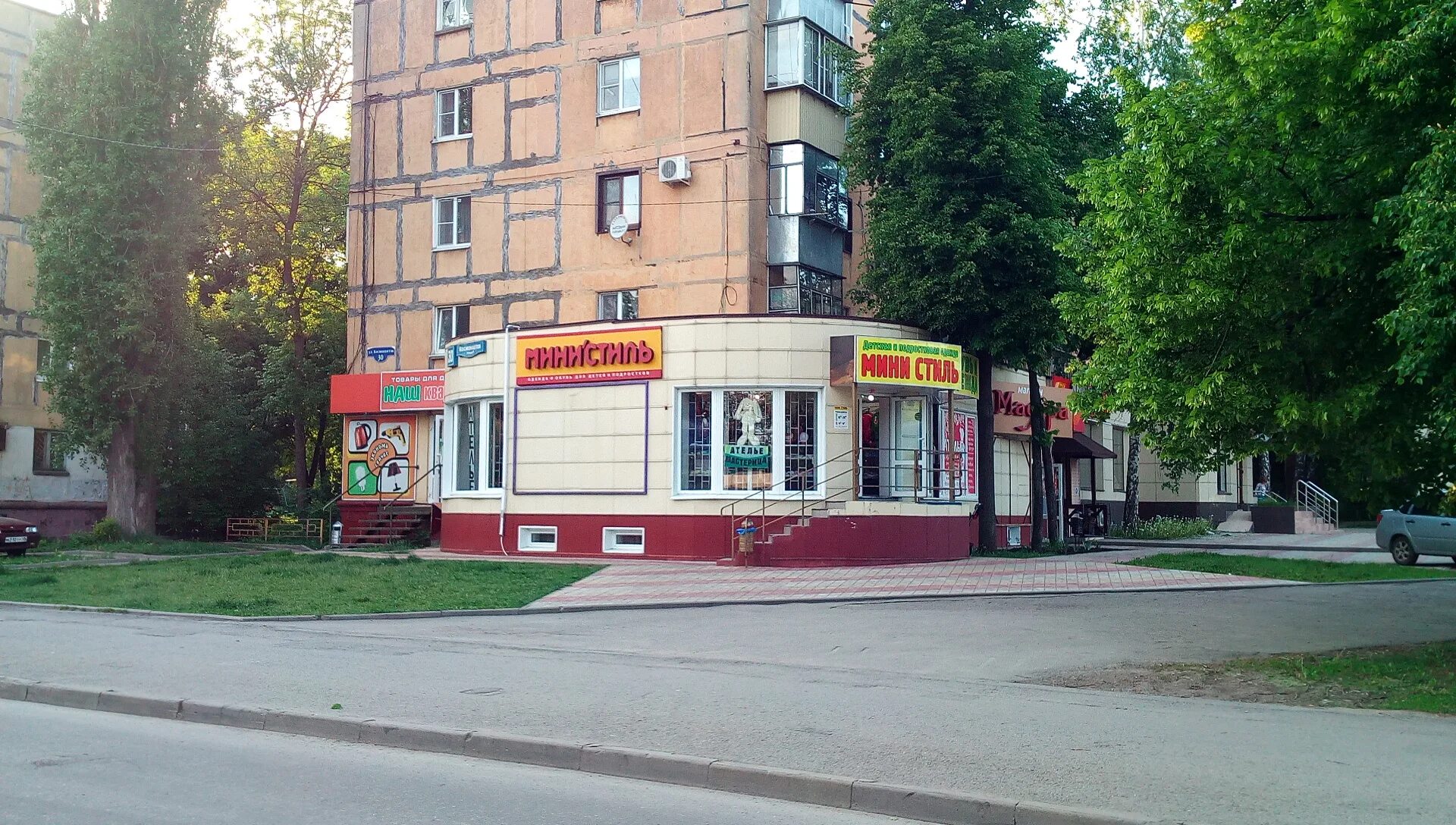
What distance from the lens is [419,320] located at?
34125 millimetres

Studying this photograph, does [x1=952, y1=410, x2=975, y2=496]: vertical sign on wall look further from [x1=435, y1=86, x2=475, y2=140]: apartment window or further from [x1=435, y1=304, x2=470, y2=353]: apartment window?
[x1=435, y1=86, x2=475, y2=140]: apartment window

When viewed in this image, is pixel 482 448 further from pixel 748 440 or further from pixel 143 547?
pixel 143 547

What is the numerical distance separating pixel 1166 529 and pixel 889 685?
29152 millimetres

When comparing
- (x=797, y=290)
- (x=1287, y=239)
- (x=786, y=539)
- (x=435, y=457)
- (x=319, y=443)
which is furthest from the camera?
(x=319, y=443)

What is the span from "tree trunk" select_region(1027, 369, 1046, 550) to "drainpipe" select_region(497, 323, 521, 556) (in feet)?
40.2

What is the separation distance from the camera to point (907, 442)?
2642 centimetres

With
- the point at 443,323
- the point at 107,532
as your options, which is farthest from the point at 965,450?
the point at 107,532

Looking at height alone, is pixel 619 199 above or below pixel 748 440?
above

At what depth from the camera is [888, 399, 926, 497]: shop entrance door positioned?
26.2m

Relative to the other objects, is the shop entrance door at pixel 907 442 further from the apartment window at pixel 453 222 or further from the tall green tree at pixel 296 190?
the tall green tree at pixel 296 190

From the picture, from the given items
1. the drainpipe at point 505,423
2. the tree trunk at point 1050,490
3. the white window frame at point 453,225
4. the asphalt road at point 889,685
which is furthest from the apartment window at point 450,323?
the asphalt road at point 889,685

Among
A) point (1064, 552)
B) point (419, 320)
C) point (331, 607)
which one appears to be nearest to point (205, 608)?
point (331, 607)

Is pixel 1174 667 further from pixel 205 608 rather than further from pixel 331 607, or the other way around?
pixel 205 608

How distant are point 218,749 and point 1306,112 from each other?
37.2ft
